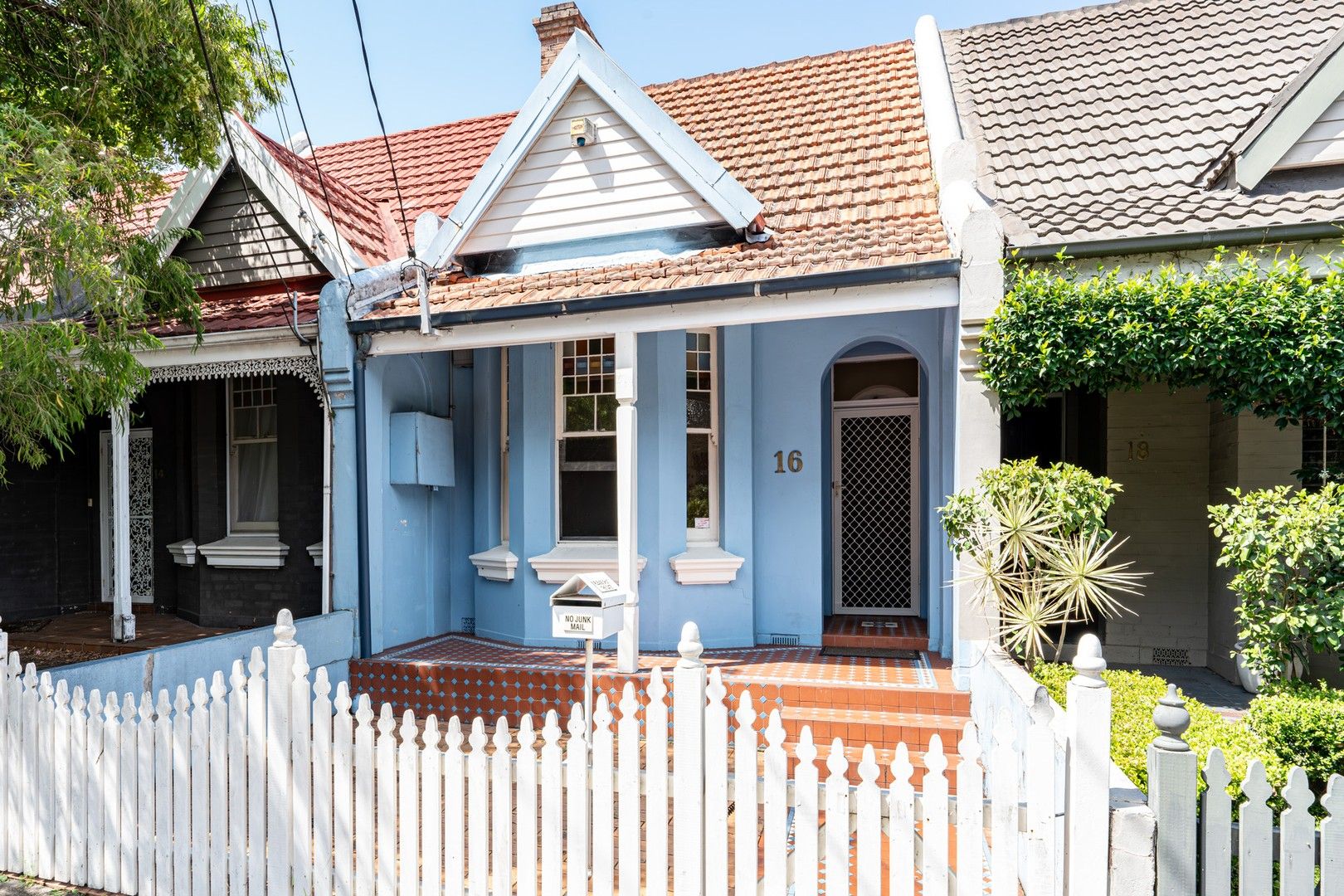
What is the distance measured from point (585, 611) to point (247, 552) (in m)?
6.05

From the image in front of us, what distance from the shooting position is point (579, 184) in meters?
8.25

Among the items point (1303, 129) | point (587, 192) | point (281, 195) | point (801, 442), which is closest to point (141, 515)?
point (281, 195)

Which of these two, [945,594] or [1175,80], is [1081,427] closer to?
[945,594]

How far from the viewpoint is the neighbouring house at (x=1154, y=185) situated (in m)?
6.16

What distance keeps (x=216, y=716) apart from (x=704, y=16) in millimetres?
9108

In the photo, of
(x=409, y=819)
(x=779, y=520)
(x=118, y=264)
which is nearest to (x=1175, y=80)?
(x=779, y=520)

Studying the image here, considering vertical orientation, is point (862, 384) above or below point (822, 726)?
above

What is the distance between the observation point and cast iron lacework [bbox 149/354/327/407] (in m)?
8.02

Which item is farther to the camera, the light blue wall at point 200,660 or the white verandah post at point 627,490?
the white verandah post at point 627,490

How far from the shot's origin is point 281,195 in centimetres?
874

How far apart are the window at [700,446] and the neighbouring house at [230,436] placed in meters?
3.47

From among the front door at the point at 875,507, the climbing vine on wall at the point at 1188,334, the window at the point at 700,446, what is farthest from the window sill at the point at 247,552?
the climbing vine on wall at the point at 1188,334

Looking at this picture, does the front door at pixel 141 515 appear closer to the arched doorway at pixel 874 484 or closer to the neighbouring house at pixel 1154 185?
the arched doorway at pixel 874 484

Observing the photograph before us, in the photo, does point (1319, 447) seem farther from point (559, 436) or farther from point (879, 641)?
point (559, 436)
